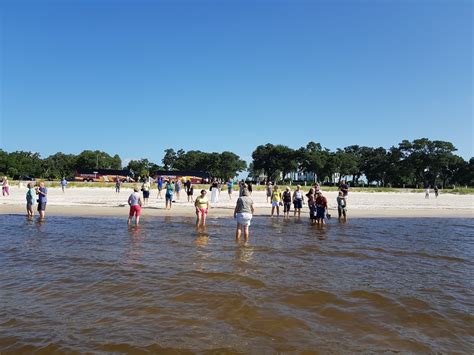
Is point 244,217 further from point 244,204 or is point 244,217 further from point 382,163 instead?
point 382,163

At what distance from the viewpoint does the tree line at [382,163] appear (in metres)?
93.3

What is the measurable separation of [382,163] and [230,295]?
103531 mm

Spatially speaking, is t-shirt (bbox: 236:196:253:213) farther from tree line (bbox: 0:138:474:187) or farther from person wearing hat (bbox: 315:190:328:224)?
tree line (bbox: 0:138:474:187)

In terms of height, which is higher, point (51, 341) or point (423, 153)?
point (423, 153)

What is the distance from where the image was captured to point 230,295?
6.41m

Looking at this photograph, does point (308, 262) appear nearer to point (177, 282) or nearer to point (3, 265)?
point (177, 282)

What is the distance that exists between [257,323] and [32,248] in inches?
302

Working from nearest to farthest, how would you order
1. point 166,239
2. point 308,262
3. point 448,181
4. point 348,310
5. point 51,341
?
point 51,341 < point 348,310 < point 308,262 < point 166,239 < point 448,181

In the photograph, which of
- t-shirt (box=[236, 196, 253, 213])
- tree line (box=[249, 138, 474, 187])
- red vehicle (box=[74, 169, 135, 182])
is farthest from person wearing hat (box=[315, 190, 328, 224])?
tree line (box=[249, 138, 474, 187])

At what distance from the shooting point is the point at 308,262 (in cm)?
917

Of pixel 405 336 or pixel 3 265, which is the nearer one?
pixel 405 336

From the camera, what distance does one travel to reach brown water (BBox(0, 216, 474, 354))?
4.71m

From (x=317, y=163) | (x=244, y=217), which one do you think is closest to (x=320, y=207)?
(x=244, y=217)

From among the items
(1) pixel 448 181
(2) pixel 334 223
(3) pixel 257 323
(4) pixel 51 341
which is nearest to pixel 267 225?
(2) pixel 334 223
